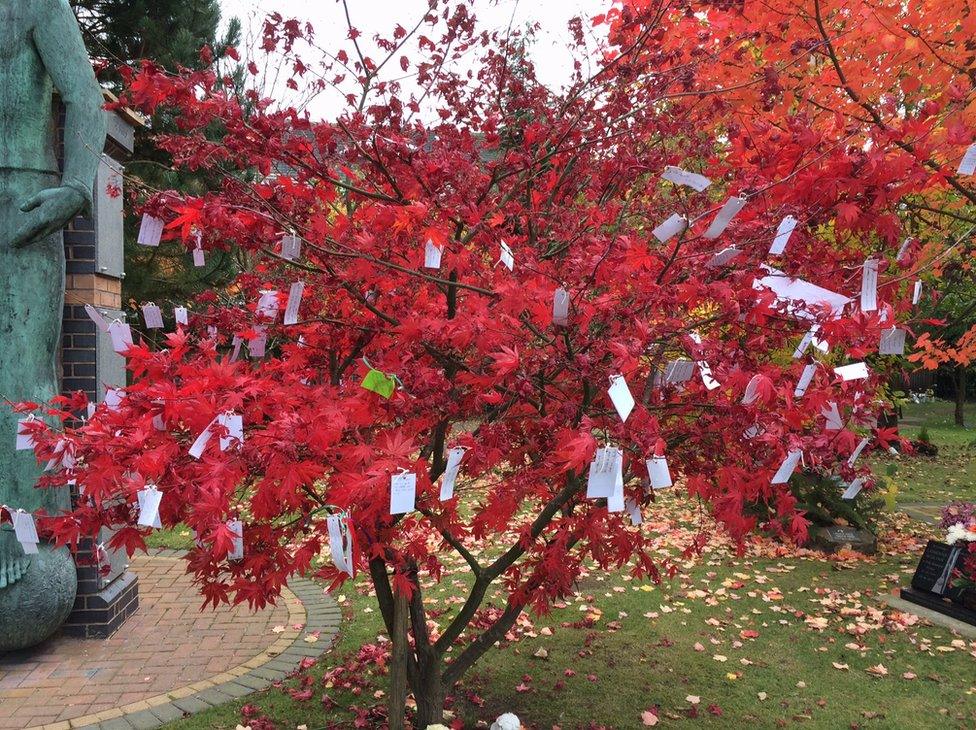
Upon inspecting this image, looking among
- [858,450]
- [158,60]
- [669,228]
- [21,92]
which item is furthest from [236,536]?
[158,60]

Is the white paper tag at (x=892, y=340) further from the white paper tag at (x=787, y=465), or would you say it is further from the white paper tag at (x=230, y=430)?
the white paper tag at (x=230, y=430)

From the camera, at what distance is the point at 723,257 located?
2.62 metres

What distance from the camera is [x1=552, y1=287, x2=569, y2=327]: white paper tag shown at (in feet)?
8.02

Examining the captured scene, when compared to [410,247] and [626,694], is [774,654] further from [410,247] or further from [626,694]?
[410,247]

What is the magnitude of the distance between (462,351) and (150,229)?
4.34ft

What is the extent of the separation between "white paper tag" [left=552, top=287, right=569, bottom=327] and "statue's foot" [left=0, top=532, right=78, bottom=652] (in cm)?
382

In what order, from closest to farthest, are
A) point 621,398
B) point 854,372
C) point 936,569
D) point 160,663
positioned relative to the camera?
point 621,398
point 854,372
point 160,663
point 936,569

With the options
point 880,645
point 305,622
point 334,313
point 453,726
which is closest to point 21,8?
point 334,313

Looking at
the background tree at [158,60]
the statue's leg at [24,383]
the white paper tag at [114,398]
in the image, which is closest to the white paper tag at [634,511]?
the white paper tag at [114,398]

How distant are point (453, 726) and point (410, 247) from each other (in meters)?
2.44

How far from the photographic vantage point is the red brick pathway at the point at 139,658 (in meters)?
4.07

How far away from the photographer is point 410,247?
10.9ft

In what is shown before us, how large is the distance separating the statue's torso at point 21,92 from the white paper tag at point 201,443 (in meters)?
3.16

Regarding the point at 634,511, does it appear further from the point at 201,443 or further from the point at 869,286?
the point at 201,443
